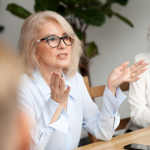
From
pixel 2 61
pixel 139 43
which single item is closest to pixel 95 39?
pixel 139 43

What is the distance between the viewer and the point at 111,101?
1032mm

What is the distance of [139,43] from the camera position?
2.60 metres

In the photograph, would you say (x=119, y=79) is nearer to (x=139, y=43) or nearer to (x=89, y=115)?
(x=89, y=115)

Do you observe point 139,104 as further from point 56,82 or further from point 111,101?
point 56,82

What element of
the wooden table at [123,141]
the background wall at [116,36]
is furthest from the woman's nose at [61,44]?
the background wall at [116,36]

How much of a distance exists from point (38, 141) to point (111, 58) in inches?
87.4

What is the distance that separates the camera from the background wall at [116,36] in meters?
2.54

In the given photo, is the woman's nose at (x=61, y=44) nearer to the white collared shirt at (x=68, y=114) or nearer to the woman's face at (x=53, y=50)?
the woman's face at (x=53, y=50)

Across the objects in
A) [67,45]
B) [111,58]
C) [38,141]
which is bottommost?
[38,141]

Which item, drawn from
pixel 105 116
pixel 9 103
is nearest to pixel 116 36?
pixel 105 116

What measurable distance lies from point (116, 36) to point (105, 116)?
1.94m

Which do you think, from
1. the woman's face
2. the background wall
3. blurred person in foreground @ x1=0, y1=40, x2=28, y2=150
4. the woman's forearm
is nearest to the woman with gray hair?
the woman's face

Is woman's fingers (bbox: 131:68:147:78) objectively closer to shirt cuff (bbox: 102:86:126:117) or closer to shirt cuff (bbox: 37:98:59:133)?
shirt cuff (bbox: 102:86:126:117)

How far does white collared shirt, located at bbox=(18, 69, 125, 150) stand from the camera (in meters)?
0.88
